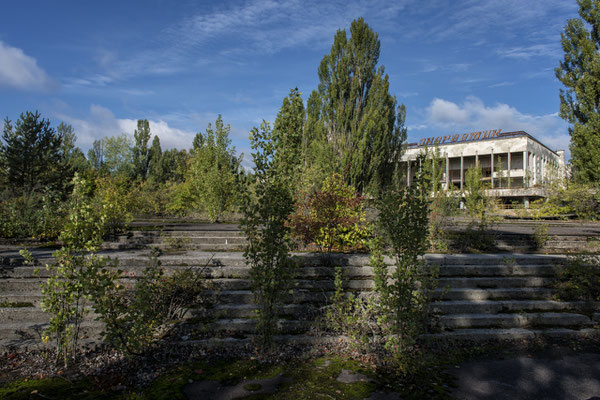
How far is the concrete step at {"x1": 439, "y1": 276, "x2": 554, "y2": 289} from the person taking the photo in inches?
243

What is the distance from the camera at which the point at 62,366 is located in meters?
3.86

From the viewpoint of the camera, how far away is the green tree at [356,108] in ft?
73.2

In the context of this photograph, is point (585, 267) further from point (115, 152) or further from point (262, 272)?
point (115, 152)

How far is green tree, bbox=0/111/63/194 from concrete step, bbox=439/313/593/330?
72.0 feet

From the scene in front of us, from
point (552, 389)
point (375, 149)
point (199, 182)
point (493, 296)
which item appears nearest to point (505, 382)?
point (552, 389)

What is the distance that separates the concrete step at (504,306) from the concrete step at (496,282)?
476 mm

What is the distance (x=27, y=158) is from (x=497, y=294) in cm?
2402

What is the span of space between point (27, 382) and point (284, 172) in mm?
3526

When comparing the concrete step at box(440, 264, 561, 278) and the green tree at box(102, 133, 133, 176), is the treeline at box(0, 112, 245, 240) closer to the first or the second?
the concrete step at box(440, 264, 561, 278)

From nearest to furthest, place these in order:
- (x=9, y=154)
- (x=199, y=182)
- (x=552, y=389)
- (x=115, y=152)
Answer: (x=552, y=389) → (x=199, y=182) → (x=9, y=154) → (x=115, y=152)

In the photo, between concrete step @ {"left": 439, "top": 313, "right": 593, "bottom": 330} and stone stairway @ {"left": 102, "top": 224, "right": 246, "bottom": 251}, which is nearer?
concrete step @ {"left": 439, "top": 313, "right": 593, "bottom": 330}

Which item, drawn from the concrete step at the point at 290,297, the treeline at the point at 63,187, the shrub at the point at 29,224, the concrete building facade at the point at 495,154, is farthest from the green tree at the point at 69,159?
the concrete building facade at the point at 495,154

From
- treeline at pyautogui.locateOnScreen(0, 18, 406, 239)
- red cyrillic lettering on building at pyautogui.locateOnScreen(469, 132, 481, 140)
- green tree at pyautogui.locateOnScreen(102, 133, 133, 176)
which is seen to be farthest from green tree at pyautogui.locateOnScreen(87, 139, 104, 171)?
red cyrillic lettering on building at pyautogui.locateOnScreen(469, 132, 481, 140)

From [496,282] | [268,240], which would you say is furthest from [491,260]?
[268,240]
